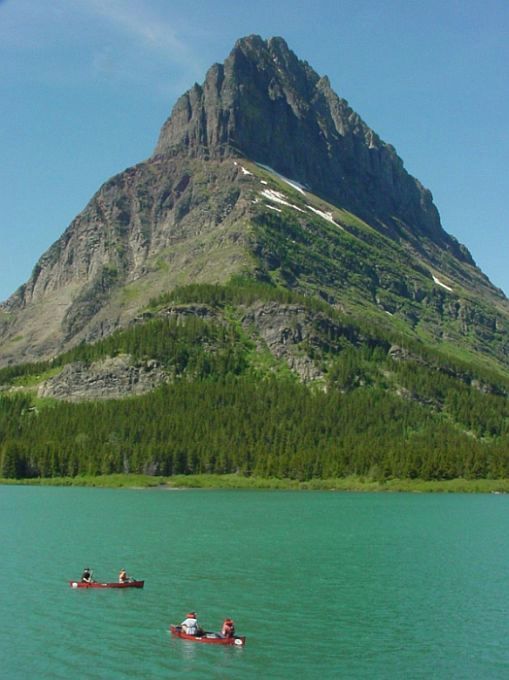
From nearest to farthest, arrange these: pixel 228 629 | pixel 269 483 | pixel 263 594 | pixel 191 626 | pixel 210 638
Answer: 1. pixel 228 629
2. pixel 210 638
3. pixel 191 626
4. pixel 263 594
5. pixel 269 483

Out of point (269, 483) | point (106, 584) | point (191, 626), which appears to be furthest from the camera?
point (269, 483)

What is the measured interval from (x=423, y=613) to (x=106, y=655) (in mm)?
23487

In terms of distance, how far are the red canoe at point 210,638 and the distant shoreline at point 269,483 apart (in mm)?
130923

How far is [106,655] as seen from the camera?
46781mm

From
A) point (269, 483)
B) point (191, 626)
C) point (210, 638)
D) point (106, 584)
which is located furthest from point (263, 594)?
point (269, 483)

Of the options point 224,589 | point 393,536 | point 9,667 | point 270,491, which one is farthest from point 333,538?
point 270,491

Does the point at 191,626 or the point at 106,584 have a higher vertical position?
the point at 191,626

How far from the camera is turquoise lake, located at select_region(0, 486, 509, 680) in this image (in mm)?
46375

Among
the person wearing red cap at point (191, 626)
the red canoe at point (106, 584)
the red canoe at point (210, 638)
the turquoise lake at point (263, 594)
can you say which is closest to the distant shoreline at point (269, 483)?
the turquoise lake at point (263, 594)

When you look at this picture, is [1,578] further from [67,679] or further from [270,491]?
[270,491]

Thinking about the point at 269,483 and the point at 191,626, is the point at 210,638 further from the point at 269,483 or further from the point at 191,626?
the point at 269,483

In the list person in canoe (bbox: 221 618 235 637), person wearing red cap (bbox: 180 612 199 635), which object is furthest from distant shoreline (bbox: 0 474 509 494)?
person in canoe (bbox: 221 618 235 637)

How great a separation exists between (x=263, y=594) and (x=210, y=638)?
13.7 m

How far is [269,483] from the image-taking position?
18512 centimetres
